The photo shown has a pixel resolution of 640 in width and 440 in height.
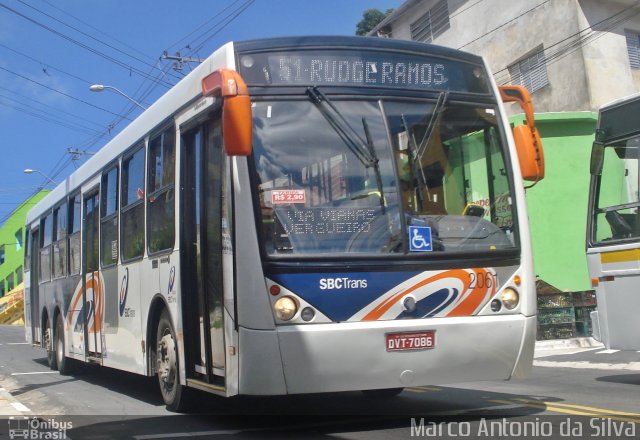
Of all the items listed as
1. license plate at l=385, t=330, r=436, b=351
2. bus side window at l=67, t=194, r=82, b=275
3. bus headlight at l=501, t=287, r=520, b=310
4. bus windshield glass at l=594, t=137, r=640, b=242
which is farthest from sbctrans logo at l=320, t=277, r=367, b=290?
bus side window at l=67, t=194, r=82, b=275

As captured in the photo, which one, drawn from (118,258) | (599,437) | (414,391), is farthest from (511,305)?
(118,258)

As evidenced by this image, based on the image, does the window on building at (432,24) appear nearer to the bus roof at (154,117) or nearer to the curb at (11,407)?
the bus roof at (154,117)

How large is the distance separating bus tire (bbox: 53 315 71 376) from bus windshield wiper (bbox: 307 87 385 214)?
856 cm

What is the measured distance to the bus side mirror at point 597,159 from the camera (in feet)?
31.9

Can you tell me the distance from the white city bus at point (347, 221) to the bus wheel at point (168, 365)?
16 centimetres

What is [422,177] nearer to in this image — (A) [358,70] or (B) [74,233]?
(A) [358,70]

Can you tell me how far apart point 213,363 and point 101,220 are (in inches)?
182

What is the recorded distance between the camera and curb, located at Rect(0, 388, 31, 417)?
8.52 meters

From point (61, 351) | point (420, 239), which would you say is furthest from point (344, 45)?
point (61, 351)

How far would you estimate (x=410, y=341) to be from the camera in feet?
19.6

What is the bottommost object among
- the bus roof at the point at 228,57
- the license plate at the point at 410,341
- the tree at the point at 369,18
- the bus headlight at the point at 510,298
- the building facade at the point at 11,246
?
the license plate at the point at 410,341

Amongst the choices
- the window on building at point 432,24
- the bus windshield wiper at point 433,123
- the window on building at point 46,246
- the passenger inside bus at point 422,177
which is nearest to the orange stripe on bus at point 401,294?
the passenger inside bus at point 422,177

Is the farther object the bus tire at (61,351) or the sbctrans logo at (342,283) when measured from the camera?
the bus tire at (61,351)

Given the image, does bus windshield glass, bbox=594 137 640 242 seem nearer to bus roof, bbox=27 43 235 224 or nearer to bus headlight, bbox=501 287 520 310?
bus headlight, bbox=501 287 520 310
